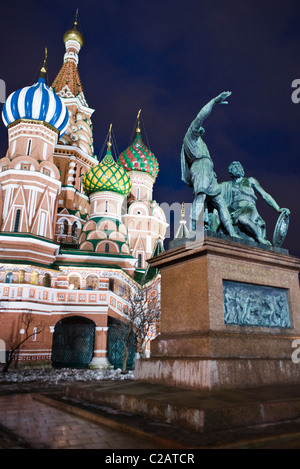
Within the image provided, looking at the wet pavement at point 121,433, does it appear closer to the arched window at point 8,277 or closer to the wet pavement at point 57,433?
the wet pavement at point 57,433

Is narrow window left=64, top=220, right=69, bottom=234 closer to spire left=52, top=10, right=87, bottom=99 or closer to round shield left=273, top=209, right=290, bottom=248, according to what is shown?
spire left=52, top=10, right=87, bottom=99

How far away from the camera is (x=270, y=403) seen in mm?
3559

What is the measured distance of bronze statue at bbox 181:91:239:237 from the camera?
251 inches

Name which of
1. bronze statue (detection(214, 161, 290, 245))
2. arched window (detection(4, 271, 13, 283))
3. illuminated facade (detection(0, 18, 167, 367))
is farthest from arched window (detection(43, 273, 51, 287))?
bronze statue (detection(214, 161, 290, 245))

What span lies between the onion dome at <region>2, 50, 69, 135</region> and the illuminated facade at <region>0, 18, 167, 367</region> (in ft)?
0.23

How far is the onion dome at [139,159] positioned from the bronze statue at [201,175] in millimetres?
33598

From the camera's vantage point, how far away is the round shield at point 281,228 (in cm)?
693

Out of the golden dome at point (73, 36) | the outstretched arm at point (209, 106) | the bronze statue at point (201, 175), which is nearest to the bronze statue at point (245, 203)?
the bronze statue at point (201, 175)

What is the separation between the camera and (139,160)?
40094mm

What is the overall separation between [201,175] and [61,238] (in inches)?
1025

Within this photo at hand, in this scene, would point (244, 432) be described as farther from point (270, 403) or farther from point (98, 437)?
point (98, 437)

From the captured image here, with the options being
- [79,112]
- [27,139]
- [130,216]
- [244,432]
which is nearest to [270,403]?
[244,432]

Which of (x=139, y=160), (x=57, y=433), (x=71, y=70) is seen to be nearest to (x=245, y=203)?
(x=57, y=433)

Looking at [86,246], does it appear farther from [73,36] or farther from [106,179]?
[73,36]
